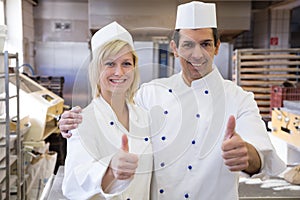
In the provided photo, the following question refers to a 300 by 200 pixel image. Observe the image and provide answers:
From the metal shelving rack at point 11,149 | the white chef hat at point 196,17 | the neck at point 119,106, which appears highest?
the white chef hat at point 196,17

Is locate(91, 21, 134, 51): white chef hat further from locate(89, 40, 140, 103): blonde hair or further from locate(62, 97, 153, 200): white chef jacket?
locate(62, 97, 153, 200): white chef jacket

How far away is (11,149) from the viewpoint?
2.76 m

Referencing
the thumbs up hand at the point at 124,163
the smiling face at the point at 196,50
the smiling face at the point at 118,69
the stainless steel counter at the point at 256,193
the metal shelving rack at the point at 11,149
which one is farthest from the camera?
the metal shelving rack at the point at 11,149

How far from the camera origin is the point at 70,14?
526 centimetres

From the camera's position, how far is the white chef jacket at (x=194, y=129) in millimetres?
1080

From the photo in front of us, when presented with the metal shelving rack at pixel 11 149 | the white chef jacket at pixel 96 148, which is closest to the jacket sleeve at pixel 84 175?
the white chef jacket at pixel 96 148

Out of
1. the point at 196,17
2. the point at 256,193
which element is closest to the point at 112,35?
the point at 196,17

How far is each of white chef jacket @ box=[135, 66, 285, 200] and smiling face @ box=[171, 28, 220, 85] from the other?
4cm

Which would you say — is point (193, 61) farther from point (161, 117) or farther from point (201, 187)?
point (201, 187)

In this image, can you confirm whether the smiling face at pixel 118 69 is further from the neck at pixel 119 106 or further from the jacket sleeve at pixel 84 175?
the jacket sleeve at pixel 84 175

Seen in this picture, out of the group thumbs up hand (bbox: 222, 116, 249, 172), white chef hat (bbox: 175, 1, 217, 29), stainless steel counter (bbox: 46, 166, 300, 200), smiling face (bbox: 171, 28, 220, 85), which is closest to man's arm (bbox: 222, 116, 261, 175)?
thumbs up hand (bbox: 222, 116, 249, 172)

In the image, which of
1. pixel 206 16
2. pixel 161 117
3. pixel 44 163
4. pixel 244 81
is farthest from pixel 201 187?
pixel 244 81

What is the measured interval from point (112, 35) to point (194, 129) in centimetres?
39

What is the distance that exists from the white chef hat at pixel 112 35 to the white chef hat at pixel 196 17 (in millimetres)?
220
